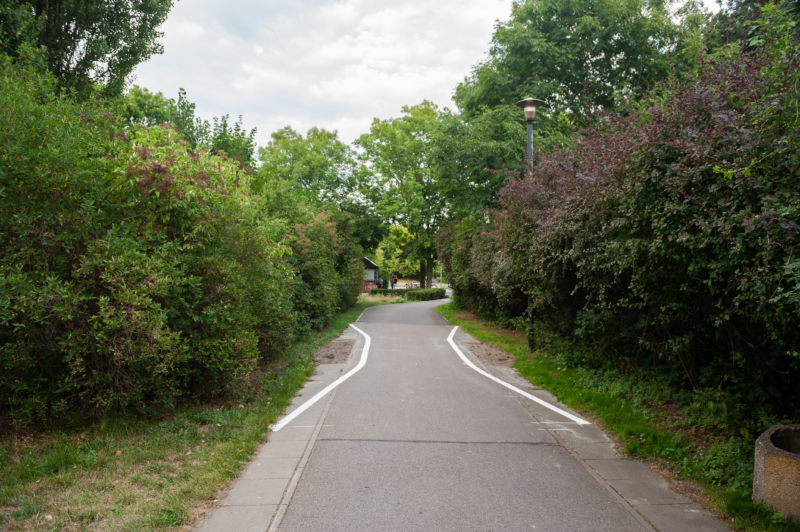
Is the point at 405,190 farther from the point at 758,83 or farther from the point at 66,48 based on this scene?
the point at 758,83

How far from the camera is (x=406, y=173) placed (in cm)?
4109

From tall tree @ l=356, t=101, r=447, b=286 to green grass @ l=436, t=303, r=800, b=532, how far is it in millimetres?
30083

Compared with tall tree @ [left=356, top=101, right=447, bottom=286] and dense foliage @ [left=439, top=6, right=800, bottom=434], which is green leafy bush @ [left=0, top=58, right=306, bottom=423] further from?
tall tree @ [left=356, top=101, right=447, bottom=286]

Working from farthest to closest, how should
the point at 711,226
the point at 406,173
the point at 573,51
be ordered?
the point at 406,173 → the point at 573,51 → the point at 711,226

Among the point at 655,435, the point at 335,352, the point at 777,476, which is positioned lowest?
the point at 335,352

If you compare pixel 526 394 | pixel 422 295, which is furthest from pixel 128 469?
pixel 422 295

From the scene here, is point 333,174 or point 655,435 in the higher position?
point 333,174

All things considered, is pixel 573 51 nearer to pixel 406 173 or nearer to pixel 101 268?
pixel 101 268

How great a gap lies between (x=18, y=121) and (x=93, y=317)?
2.35 m

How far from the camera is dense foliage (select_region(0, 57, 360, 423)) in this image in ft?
17.0

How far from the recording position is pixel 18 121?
5.30 metres

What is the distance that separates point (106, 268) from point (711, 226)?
603 centimetres

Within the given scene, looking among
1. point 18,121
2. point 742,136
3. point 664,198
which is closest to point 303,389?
point 18,121

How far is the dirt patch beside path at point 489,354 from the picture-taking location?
37.6ft
